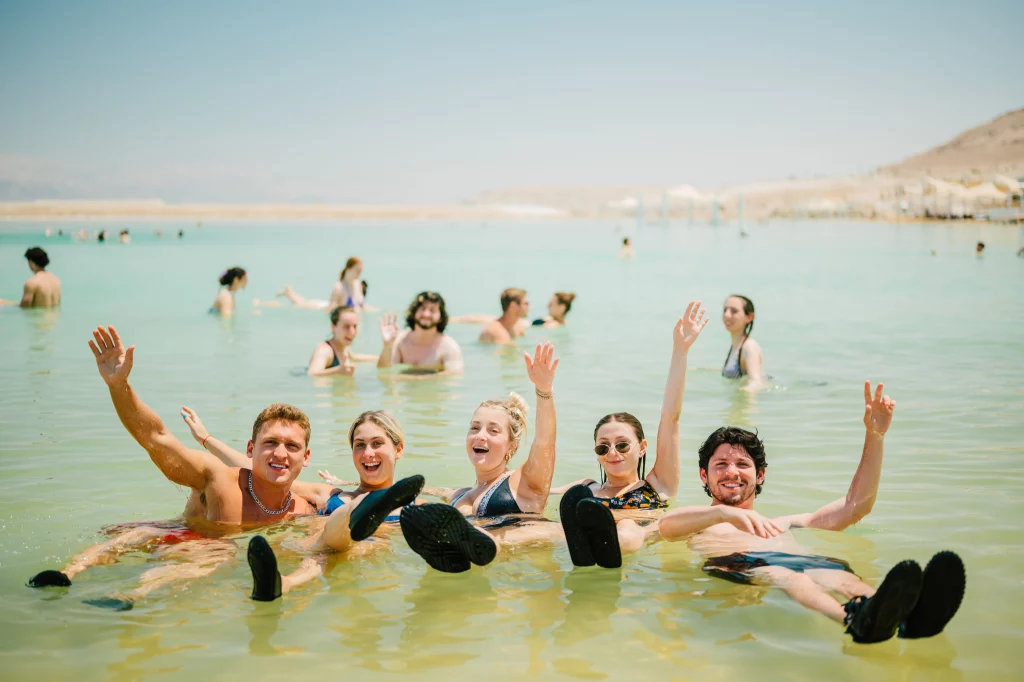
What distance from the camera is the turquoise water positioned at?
4.05 m

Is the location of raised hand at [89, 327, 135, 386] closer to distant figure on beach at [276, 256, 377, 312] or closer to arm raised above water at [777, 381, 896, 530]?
arm raised above water at [777, 381, 896, 530]

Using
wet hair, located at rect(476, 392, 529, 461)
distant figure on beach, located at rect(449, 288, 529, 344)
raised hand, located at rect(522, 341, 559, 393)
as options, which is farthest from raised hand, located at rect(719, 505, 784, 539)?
distant figure on beach, located at rect(449, 288, 529, 344)

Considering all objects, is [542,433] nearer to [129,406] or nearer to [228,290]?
[129,406]

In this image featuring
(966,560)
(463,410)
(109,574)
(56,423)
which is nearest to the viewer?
(109,574)

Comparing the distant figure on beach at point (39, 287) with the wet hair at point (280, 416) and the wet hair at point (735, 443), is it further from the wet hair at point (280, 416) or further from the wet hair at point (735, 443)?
the wet hair at point (735, 443)

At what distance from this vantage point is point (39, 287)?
696 inches

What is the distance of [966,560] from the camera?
17.1ft

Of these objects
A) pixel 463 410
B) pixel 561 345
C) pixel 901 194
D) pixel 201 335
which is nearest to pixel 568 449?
pixel 463 410

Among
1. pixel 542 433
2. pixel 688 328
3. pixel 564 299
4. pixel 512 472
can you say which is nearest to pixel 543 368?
pixel 542 433

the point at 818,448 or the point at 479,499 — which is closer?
the point at 479,499

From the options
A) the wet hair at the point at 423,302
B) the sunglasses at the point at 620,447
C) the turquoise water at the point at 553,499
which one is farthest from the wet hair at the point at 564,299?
the sunglasses at the point at 620,447

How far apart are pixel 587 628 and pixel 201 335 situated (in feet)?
40.6

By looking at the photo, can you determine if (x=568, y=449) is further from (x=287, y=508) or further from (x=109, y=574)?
(x=109, y=574)

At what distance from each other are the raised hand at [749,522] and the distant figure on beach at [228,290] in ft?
42.0
